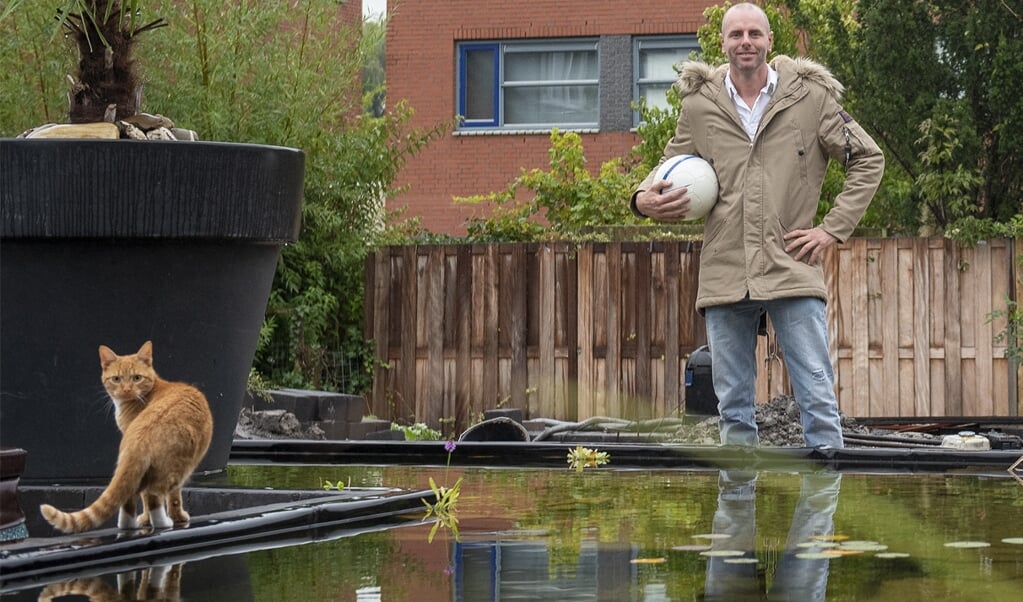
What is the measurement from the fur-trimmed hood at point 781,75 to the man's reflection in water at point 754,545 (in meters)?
1.82

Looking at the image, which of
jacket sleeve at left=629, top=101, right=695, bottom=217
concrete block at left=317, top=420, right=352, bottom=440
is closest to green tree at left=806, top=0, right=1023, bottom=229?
concrete block at left=317, top=420, right=352, bottom=440

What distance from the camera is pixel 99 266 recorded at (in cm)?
447

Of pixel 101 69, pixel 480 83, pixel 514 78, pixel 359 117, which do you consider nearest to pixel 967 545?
pixel 101 69

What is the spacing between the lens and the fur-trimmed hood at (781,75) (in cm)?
629

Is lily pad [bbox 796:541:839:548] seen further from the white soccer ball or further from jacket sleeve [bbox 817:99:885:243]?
jacket sleeve [bbox 817:99:885:243]

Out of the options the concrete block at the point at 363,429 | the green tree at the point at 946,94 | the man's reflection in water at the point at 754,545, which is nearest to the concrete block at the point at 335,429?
the concrete block at the point at 363,429

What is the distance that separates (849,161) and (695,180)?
729mm

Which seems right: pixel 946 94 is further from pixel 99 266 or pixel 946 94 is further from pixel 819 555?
pixel 819 555

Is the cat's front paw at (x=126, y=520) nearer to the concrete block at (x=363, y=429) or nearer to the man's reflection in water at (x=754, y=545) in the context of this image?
the man's reflection in water at (x=754, y=545)

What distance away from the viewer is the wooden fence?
A: 1291cm

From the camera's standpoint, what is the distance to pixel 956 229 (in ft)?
41.4

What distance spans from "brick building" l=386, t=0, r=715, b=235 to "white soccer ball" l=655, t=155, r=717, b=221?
56.5 ft

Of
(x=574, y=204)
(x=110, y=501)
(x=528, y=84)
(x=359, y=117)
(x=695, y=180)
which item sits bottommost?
(x=110, y=501)

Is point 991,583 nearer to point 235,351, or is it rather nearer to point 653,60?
point 235,351
